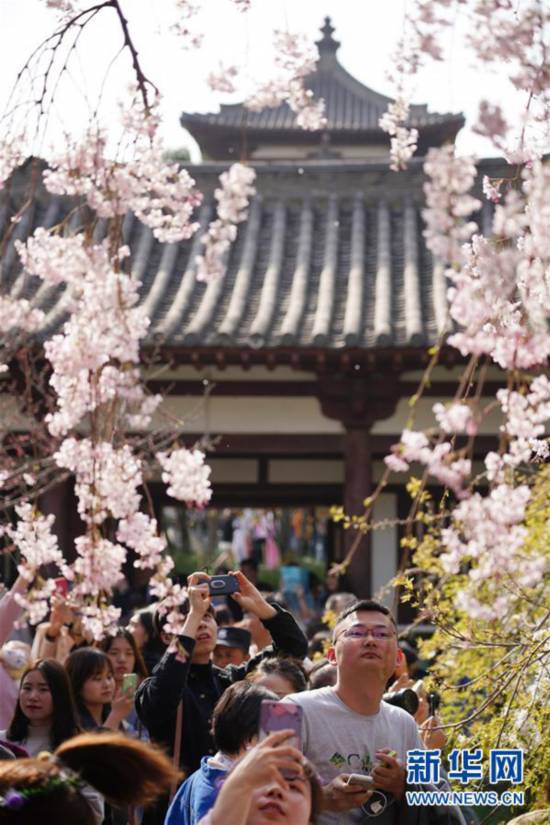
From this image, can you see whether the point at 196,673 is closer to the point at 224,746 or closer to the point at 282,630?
the point at 282,630

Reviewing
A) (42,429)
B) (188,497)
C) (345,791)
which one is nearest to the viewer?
(345,791)

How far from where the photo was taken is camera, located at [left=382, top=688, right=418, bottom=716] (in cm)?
469

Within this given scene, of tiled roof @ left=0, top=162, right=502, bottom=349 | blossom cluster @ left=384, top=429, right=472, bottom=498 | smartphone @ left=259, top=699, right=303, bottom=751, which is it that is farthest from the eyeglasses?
tiled roof @ left=0, top=162, right=502, bottom=349

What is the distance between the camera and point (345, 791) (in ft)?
12.2

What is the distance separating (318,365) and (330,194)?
4.23 meters

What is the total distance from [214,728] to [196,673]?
107 cm

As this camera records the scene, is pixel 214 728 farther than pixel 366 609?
No

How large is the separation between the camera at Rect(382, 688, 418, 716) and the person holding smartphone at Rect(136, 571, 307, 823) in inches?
15.4

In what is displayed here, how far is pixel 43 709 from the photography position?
4859 mm

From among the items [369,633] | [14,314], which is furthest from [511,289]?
[14,314]

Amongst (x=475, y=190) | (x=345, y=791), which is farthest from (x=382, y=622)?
(x=475, y=190)

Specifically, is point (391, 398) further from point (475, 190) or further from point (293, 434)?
point (475, 190)

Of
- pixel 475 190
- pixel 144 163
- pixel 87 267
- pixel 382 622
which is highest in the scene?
pixel 475 190

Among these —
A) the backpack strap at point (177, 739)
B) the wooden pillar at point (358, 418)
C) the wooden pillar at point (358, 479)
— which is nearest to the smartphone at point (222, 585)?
the backpack strap at point (177, 739)
